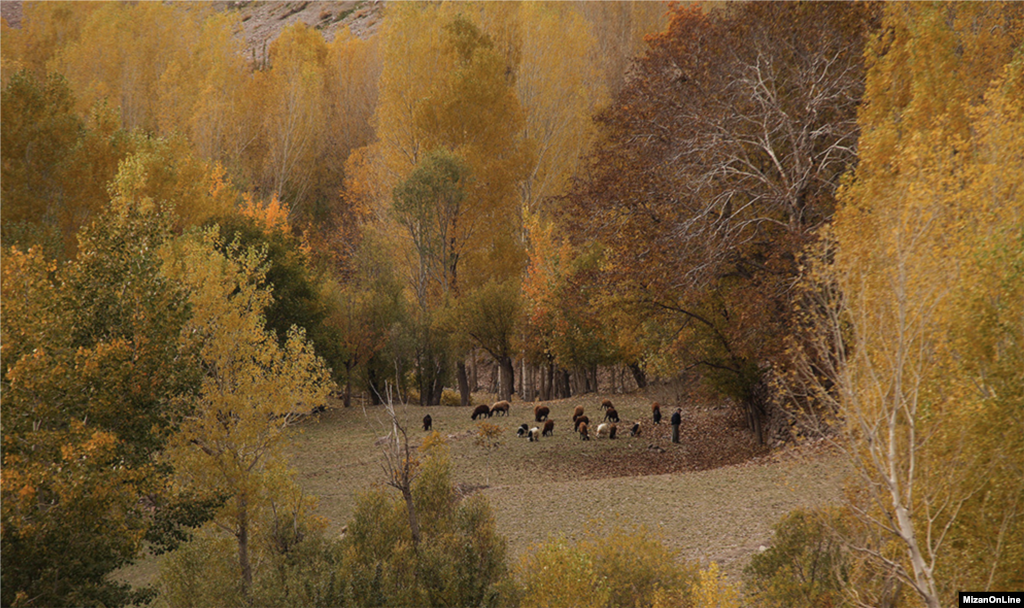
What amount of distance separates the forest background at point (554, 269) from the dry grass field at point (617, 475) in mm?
1640

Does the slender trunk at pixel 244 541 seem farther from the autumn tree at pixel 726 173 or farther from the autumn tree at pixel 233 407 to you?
the autumn tree at pixel 726 173

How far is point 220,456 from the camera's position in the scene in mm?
13633

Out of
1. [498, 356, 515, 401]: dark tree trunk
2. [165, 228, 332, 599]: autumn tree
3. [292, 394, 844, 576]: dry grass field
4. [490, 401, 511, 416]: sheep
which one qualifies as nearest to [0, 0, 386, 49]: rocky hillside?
[498, 356, 515, 401]: dark tree trunk

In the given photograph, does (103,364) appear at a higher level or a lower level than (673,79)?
lower

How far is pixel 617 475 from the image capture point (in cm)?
2044

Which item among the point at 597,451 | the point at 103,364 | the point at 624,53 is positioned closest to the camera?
the point at 103,364

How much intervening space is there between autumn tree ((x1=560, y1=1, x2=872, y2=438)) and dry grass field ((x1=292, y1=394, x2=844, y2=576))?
2.86 meters

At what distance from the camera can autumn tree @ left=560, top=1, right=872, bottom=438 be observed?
17375mm

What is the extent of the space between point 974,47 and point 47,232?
2144 cm

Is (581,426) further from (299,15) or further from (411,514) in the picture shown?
(299,15)

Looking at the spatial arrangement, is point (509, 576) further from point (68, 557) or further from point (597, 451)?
point (597, 451)

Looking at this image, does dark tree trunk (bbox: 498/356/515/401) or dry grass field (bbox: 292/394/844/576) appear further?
dark tree trunk (bbox: 498/356/515/401)

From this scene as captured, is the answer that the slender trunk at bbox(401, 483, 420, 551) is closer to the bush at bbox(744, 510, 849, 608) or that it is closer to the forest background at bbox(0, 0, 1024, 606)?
the forest background at bbox(0, 0, 1024, 606)

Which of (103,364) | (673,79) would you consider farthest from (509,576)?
(673,79)
